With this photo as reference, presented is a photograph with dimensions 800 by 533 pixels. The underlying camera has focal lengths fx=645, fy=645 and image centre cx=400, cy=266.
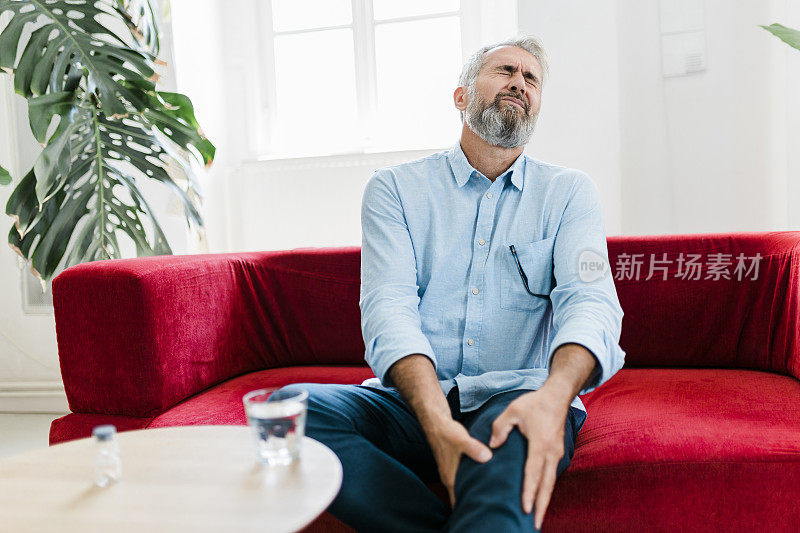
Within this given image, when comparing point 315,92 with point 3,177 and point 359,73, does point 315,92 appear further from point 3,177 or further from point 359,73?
point 3,177

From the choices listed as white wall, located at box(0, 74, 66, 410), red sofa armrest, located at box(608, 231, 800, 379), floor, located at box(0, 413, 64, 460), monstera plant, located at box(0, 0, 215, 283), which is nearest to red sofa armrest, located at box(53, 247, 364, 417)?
monstera plant, located at box(0, 0, 215, 283)

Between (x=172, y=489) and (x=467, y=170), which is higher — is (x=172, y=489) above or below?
below

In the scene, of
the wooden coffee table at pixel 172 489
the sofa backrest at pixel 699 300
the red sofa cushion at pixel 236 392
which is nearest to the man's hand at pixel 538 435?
the wooden coffee table at pixel 172 489

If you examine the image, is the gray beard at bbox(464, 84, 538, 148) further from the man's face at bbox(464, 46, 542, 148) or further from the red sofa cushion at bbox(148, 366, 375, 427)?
the red sofa cushion at bbox(148, 366, 375, 427)

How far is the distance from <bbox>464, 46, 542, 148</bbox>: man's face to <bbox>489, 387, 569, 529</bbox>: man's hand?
65 cm

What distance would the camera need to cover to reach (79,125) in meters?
1.91

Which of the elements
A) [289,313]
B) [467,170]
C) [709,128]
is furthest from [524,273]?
[709,128]

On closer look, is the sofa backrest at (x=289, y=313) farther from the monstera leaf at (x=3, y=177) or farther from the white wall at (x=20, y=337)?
the white wall at (x=20, y=337)

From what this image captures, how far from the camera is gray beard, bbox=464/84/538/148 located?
143 centimetres

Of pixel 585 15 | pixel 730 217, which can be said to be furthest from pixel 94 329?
pixel 730 217

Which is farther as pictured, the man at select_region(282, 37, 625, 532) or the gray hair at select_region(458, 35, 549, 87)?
the gray hair at select_region(458, 35, 549, 87)

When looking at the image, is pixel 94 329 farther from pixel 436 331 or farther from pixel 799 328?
pixel 799 328

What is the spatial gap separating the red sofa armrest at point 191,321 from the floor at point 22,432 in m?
0.98

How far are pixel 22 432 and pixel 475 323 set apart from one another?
205 centimetres
